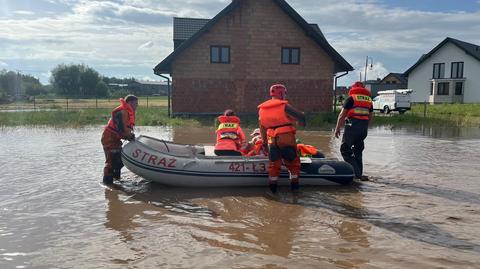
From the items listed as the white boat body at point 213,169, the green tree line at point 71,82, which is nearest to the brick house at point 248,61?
the white boat body at point 213,169

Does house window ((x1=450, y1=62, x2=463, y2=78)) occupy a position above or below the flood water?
above

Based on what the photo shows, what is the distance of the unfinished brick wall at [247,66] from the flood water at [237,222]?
13002mm

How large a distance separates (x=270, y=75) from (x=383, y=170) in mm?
14254

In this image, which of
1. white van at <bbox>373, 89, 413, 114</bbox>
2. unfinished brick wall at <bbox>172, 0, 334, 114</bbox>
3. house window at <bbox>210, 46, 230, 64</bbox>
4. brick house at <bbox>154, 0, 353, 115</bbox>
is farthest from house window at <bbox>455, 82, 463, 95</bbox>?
house window at <bbox>210, 46, 230, 64</bbox>

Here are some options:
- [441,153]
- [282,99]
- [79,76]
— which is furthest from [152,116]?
[79,76]

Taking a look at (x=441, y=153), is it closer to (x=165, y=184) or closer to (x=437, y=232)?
(x=437, y=232)

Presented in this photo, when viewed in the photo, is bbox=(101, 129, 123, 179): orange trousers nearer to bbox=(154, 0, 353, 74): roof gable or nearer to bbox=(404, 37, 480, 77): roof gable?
bbox=(154, 0, 353, 74): roof gable

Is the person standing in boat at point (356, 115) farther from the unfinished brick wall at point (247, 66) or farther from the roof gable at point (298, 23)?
the unfinished brick wall at point (247, 66)

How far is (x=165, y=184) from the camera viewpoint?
24.9 feet

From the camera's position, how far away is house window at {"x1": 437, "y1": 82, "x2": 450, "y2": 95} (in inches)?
1747

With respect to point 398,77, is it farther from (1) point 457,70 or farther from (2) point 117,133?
(2) point 117,133

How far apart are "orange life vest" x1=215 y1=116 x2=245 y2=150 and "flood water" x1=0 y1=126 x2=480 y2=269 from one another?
40.6 inches

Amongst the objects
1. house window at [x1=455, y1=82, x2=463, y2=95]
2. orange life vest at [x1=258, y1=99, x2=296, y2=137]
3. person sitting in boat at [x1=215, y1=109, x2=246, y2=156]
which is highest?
house window at [x1=455, y1=82, x2=463, y2=95]

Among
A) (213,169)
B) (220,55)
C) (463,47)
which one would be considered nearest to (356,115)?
(213,169)
